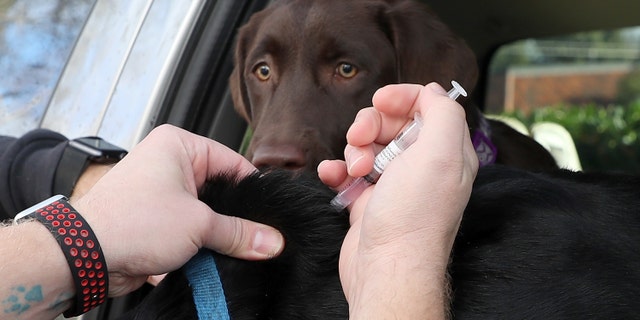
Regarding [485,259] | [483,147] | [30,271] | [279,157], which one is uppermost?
[30,271]

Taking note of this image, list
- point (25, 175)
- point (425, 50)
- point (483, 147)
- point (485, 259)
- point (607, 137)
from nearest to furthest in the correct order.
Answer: point (485, 259) → point (25, 175) → point (483, 147) → point (425, 50) → point (607, 137)

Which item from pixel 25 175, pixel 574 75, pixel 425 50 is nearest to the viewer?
pixel 25 175

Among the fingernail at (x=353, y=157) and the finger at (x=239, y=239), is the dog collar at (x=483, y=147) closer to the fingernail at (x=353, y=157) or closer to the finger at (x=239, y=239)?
the fingernail at (x=353, y=157)

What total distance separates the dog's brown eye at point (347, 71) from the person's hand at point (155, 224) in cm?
187

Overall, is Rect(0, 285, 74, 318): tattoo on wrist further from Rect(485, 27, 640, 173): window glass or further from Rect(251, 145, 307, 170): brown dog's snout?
Rect(485, 27, 640, 173): window glass

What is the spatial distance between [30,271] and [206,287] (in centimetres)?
23

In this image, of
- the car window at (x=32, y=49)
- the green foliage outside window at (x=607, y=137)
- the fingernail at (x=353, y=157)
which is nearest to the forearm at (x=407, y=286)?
the fingernail at (x=353, y=157)

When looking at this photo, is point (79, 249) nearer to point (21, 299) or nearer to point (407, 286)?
point (21, 299)

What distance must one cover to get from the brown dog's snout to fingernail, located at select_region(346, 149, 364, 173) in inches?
53.7

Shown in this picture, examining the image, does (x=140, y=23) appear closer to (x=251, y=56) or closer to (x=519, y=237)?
(x=251, y=56)

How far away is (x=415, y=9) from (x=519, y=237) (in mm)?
2176

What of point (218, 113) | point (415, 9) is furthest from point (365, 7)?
point (218, 113)

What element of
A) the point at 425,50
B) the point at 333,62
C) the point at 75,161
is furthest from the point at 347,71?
the point at 75,161

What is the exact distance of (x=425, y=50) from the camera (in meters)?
3.08
